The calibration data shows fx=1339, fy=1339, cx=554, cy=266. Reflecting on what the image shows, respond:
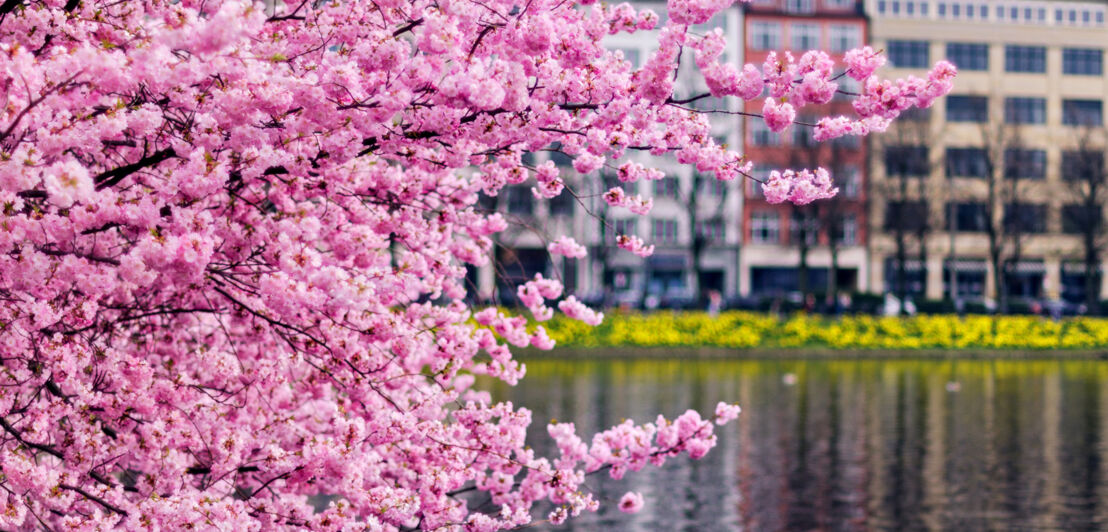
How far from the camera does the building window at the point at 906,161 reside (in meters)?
71.1

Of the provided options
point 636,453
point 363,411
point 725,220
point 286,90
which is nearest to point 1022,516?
point 636,453

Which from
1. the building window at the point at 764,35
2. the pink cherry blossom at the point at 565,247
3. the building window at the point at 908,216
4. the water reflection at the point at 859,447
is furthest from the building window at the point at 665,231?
the pink cherry blossom at the point at 565,247

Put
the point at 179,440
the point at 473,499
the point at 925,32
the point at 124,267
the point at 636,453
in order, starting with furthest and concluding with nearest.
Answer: the point at 925,32, the point at 473,499, the point at 636,453, the point at 179,440, the point at 124,267

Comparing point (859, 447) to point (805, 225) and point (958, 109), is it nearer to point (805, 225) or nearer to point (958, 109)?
point (805, 225)

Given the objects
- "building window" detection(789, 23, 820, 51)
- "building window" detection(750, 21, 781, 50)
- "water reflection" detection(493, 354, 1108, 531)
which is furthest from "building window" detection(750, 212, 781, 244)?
"water reflection" detection(493, 354, 1108, 531)

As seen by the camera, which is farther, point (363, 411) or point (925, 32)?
point (925, 32)

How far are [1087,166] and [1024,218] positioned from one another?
10446mm

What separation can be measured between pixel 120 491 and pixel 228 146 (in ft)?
6.09

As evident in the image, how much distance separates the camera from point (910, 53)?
283ft

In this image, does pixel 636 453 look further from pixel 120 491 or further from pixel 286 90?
pixel 286 90

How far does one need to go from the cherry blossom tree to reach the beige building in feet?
232

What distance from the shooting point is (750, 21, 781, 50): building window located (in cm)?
8688

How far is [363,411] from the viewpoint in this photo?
25.1 feet

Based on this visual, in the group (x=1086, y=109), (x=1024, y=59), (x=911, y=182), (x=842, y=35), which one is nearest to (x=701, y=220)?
(x=911, y=182)
